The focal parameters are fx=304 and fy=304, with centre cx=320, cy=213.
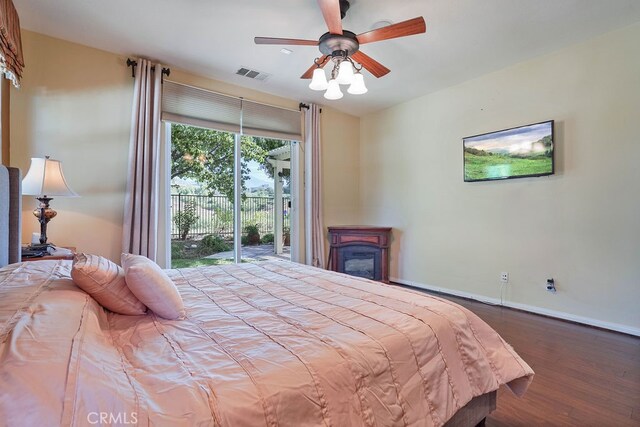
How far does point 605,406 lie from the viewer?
5.75ft

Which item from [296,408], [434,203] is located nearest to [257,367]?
[296,408]

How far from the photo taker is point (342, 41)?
2193mm

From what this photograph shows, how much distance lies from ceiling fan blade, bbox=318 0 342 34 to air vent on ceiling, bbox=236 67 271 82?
1739 mm

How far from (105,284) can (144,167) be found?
2.25 meters

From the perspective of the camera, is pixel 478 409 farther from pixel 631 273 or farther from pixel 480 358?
pixel 631 273

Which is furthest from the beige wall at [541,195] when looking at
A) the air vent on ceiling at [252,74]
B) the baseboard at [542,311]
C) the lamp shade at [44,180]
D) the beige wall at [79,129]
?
the lamp shade at [44,180]

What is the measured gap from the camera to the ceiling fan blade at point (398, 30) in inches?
78.3

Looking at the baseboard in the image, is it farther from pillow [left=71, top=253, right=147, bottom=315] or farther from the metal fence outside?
pillow [left=71, top=253, right=147, bottom=315]

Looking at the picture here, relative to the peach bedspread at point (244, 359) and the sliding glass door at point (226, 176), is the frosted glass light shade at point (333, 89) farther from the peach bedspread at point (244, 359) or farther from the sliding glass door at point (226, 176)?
the sliding glass door at point (226, 176)

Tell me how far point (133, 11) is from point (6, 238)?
1.97m

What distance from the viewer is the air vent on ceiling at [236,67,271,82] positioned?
3576 millimetres

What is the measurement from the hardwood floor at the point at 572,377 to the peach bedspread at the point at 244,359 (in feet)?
1.30

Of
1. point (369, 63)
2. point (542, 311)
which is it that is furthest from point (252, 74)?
point (542, 311)

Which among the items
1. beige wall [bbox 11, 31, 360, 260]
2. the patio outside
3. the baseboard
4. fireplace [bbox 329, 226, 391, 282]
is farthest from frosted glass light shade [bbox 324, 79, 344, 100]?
the baseboard
